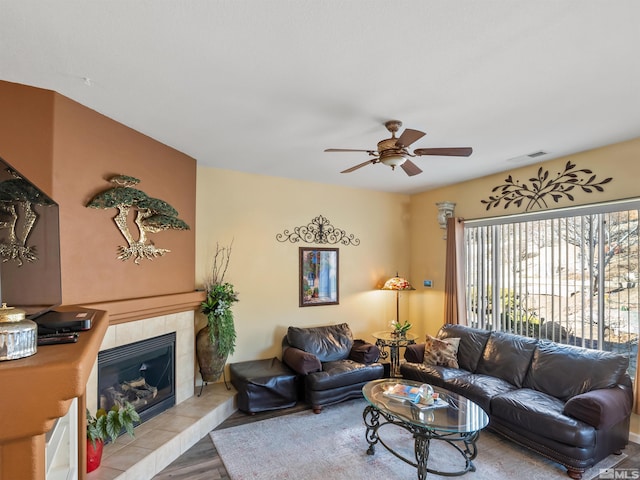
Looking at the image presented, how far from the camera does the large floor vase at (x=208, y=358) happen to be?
361cm

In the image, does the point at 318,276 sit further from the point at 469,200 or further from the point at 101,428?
the point at 101,428

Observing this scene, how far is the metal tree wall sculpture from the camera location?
1.29 metres

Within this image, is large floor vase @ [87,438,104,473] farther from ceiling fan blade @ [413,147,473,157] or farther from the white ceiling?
ceiling fan blade @ [413,147,473,157]

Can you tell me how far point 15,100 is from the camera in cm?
214

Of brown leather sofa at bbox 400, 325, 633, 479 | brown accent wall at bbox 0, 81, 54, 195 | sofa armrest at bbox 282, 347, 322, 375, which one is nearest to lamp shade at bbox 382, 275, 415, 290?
brown leather sofa at bbox 400, 325, 633, 479

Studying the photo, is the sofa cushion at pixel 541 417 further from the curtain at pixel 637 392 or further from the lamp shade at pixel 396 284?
the lamp shade at pixel 396 284

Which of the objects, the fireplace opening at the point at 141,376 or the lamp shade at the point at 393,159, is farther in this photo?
the fireplace opening at the point at 141,376

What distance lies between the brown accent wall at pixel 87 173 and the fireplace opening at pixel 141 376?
0.48m

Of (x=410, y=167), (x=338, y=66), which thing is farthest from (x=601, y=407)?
(x=338, y=66)

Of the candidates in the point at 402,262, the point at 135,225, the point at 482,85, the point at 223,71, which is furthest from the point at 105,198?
the point at 402,262

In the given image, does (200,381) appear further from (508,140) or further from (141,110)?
(508,140)

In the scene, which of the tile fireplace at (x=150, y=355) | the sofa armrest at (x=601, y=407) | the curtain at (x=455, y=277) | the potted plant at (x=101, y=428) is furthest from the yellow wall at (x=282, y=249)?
the sofa armrest at (x=601, y=407)

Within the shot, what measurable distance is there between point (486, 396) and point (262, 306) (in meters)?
2.74

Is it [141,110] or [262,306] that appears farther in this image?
[262,306]
